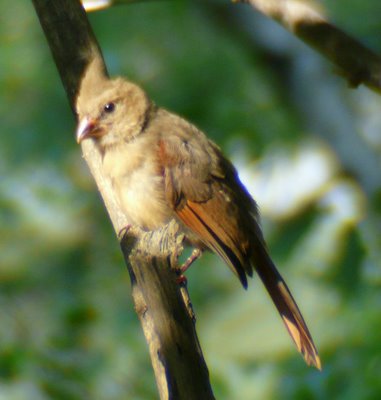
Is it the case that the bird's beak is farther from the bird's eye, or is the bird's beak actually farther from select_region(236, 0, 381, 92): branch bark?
select_region(236, 0, 381, 92): branch bark

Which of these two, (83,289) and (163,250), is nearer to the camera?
(163,250)

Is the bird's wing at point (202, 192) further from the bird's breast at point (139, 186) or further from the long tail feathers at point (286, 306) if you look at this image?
the long tail feathers at point (286, 306)

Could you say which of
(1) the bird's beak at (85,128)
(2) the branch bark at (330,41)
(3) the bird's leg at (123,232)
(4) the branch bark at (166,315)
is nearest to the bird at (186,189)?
(1) the bird's beak at (85,128)

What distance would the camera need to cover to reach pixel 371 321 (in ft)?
17.2

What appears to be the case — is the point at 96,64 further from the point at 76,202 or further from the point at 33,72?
the point at 33,72

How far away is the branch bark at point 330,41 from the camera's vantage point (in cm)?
347

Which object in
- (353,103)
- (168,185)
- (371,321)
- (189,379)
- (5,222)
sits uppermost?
(189,379)

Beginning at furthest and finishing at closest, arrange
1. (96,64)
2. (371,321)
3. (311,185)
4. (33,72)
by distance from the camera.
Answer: (33,72)
(311,185)
(371,321)
(96,64)

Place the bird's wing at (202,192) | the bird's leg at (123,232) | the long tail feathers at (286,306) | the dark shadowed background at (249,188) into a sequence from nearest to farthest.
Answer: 1. the bird's leg at (123,232)
2. the long tail feathers at (286,306)
3. the bird's wing at (202,192)
4. the dark shadowed background at (249,188)

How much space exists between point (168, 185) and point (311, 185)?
3501mm

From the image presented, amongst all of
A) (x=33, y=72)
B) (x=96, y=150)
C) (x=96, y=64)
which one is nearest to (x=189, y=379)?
(x=96, y=64)

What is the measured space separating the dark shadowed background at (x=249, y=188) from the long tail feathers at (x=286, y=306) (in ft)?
1.40

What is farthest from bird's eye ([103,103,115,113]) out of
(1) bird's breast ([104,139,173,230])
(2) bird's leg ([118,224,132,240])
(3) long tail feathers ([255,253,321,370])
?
(2) bird's leg ([118,224,132,240])

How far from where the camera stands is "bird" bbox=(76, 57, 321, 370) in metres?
4.80
